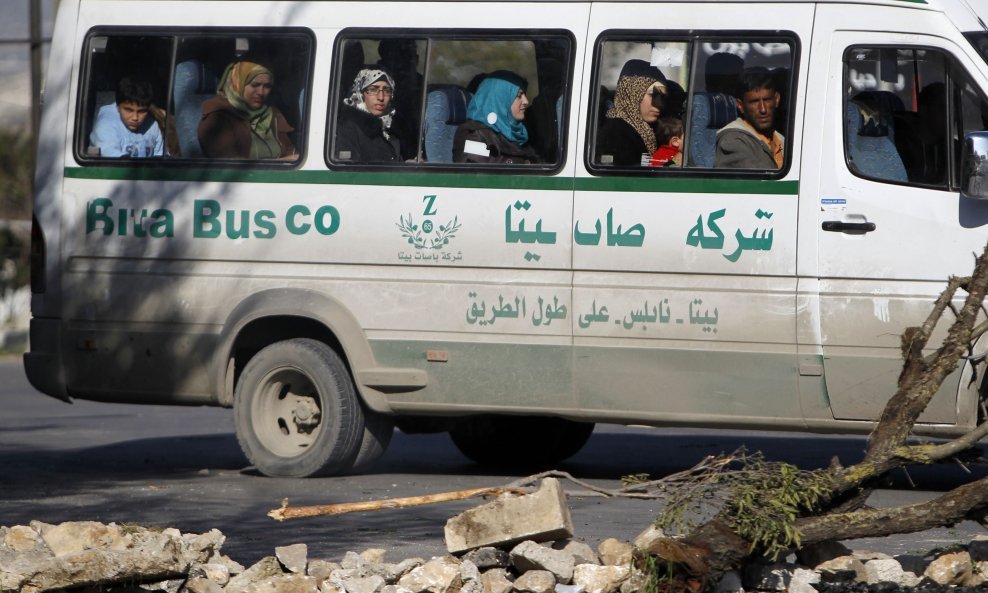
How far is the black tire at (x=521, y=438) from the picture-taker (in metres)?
9.99

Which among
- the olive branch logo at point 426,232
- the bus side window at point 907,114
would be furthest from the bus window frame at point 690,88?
the olive branch logo at point 426,232

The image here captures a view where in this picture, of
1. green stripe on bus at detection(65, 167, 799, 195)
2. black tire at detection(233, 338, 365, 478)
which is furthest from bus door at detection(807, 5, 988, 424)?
black tire at detection(233, 338, 365, 478)

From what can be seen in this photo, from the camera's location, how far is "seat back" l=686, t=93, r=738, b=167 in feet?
27.5

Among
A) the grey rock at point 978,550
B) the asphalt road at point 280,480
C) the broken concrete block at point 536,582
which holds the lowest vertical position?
the asphalt road at point 280,480

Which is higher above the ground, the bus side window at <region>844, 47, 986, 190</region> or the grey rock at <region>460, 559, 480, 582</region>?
the bus side window at <region>844, 47, 986, 190</region>

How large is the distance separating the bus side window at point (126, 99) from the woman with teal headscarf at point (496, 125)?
185cm

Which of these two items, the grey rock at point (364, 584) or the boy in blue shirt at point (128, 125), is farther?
the boy in blue shirt at point (128, 125)

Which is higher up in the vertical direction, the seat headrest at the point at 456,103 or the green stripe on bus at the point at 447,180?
the seat headrest at the point at 456,103

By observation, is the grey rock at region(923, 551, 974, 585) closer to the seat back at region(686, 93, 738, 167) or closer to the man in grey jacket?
the man in grey jacket

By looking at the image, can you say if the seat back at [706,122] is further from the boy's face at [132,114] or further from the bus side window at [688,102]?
the boy's face at [132,114]

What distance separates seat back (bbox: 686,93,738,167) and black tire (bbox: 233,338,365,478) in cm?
238

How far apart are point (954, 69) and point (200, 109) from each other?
4.29 m

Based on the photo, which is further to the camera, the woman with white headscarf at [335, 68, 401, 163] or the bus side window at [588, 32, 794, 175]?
the woman with white headscarf at [335, 68, 401, 163]

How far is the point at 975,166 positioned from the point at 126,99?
16.2 ft
